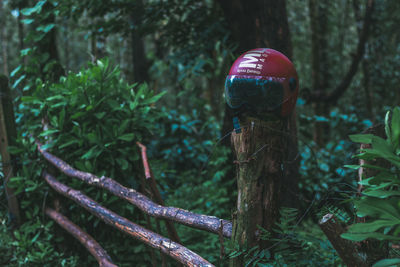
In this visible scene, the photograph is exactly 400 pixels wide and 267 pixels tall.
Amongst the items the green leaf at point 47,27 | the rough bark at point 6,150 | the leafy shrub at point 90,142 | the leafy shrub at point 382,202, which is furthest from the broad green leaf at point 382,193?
the green leaf at point 47,27

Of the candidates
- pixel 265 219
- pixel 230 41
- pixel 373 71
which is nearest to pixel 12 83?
pixel 230 41

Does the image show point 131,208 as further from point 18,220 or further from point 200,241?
point 18,220

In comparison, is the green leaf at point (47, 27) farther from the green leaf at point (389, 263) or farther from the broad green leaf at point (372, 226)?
the green leaf at point (389, 263)

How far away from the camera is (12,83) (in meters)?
4.71

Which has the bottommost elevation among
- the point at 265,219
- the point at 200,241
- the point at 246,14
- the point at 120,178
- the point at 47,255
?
the point at 200,241

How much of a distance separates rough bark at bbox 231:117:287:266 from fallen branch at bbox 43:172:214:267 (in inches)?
10.5

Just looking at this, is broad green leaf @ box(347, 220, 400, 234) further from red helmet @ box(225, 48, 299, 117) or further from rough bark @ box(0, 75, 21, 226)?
rough bark @ box(0, 75, 21, 226)

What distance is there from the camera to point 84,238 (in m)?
3.01

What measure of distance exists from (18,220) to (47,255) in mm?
686

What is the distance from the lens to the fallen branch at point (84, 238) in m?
2.68

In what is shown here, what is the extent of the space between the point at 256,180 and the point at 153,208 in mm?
914

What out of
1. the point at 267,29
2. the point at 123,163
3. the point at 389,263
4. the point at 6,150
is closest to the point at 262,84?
the point at 389,263

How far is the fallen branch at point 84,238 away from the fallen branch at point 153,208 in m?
0.49

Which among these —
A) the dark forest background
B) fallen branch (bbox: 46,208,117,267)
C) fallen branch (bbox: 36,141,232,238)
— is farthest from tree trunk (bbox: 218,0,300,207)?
fallen branch (bbox: 46,208,117,267)
